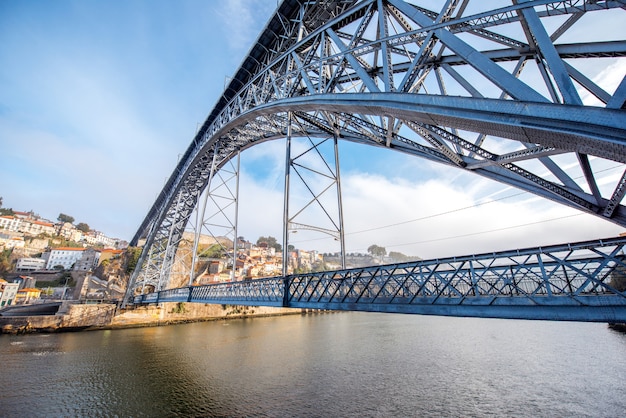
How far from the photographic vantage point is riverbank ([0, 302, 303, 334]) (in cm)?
2333

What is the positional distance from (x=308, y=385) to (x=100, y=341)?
736 inches

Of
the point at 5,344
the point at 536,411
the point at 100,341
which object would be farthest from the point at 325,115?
the point at 5,344

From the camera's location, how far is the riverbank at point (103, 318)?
23.3 metres

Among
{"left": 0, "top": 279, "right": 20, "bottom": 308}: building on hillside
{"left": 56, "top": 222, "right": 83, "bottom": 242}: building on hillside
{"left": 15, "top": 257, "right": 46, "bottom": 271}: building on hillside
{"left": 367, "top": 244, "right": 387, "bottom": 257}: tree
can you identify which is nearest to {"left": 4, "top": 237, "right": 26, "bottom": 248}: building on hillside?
{"left": 15, "top": 257, "right": 46, "bottom": 271}: building on hillside

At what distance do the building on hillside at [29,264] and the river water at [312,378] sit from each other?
5164 cm

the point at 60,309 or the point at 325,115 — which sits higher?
the point at 325,115

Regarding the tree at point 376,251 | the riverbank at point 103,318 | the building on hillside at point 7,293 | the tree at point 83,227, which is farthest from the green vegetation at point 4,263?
the tree at point 376,251

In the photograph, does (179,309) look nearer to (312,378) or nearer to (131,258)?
(131,258)

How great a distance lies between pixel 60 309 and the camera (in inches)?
1025

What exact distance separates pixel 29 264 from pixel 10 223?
29.3m

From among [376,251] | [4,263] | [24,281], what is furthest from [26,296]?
[376,251]

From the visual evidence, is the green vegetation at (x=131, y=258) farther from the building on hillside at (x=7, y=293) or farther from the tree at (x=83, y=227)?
the tree at (x=83, y=227)

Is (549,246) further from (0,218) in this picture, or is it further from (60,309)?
(0,218)

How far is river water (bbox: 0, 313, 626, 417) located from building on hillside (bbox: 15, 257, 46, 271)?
5164 cm
